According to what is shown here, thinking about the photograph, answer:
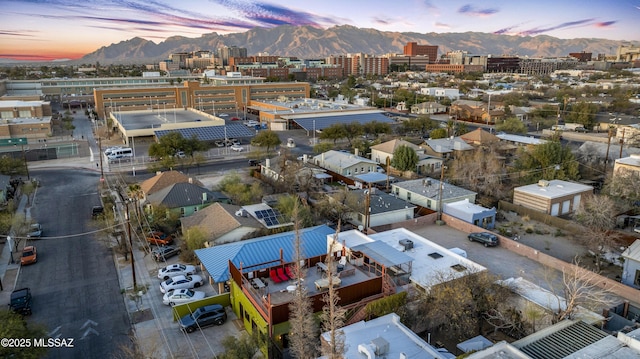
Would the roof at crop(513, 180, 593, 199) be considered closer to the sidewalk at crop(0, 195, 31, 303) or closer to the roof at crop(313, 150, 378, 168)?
the roof at crop(313, 150, 378, 168)

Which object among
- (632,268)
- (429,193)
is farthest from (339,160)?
(632,268)

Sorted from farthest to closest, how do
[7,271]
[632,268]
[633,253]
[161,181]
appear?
[161,181] < [7,271] < [633,253] < [632,268]

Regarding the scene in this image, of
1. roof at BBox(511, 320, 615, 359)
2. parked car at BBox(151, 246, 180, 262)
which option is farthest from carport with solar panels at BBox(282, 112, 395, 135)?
roof at BBox(511, 320, 615, 359)

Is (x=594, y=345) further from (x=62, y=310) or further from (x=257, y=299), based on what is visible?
(x=62, y=310)

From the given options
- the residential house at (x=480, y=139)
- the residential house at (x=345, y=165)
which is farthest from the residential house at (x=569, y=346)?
the residential house at (x=480, y=139)

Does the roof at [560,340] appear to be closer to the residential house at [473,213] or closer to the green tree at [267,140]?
the residential house at [473,213]

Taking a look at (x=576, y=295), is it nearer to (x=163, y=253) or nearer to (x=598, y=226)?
(x=598, y=226)
